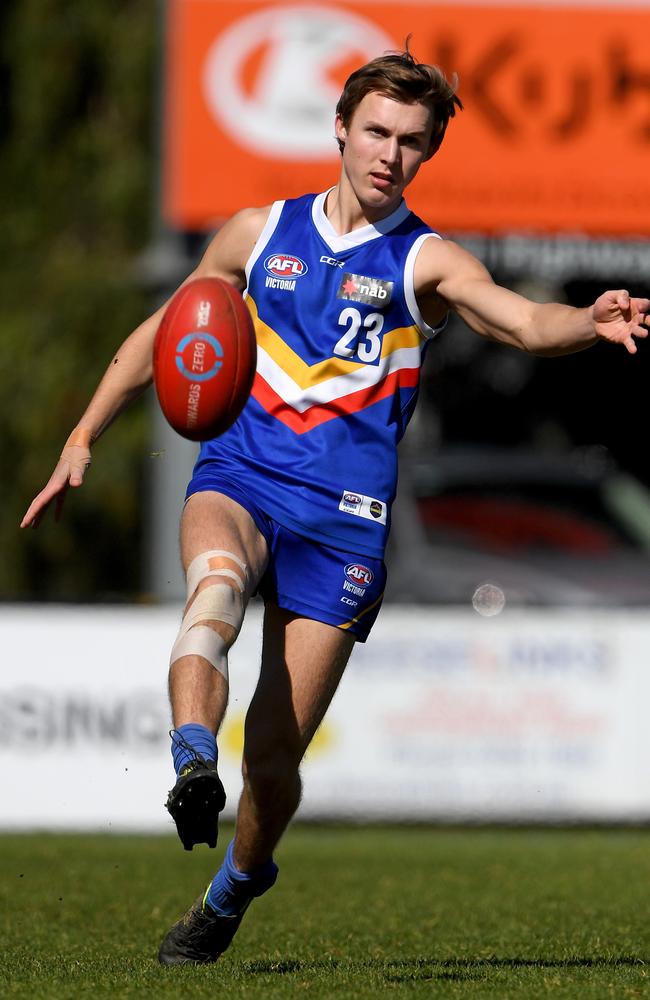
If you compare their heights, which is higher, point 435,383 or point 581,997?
point 581,997

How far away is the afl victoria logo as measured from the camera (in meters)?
12.8

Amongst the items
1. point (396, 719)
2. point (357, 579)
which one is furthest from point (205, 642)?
point (396, 719)

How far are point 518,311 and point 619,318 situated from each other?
35 cm

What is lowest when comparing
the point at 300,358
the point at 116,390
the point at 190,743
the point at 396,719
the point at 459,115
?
the point at 396,719

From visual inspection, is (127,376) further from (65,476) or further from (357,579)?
(357,579)

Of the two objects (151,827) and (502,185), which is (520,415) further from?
(151,827)

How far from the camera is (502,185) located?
1291 cm

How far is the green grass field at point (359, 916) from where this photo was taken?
4867 mm

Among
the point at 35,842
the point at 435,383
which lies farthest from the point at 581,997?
the point at 435,383

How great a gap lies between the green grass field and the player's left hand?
1648 millimetres

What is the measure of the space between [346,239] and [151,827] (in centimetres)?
596

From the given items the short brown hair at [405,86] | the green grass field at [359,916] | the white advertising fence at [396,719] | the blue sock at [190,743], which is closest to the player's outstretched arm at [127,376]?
the short brown hair at [405,86]

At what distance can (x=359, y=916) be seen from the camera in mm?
6852

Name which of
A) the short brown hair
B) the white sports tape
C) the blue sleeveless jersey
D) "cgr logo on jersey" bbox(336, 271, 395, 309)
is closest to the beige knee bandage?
the white sports tape
